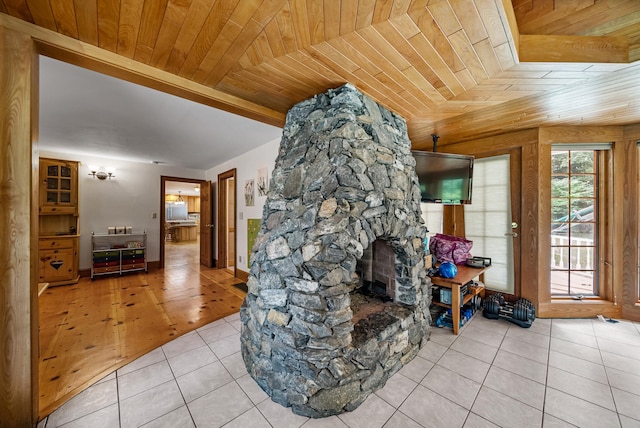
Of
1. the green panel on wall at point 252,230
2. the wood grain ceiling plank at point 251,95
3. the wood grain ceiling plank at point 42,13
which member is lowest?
the green panel on wall at point 252,230

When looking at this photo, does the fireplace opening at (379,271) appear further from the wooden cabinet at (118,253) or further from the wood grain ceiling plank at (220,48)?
the wooden cabinet at (118,253)

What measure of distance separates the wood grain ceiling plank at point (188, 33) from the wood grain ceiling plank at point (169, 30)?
16 mm

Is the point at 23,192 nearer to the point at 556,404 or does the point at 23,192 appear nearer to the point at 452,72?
the point at 452,72

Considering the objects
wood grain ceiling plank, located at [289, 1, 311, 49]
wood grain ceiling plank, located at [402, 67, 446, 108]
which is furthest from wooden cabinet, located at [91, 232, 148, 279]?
wood grain ceiling plank, located at [402, 67, 446, 108]

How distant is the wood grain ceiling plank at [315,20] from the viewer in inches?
44.1

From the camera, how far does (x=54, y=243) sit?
3863 millimetres

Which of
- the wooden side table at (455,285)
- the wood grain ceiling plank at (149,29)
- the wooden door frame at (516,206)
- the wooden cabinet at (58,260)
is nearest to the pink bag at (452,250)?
the wooden side table at (455,285)

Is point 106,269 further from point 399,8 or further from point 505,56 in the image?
point 505,56

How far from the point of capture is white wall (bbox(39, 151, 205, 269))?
4.41m

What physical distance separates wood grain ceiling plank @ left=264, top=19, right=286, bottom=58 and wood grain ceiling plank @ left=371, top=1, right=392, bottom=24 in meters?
0.50

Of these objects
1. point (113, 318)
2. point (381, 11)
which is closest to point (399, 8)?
point (381, 11)

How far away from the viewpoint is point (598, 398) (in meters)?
1.60

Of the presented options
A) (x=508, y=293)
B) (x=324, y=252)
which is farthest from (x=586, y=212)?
(x=324, y=252)

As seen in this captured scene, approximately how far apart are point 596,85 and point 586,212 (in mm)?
1773
